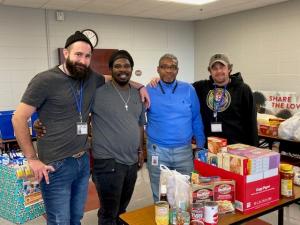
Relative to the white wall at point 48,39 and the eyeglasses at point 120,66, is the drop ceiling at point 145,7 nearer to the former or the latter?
the white wall at point 48,39

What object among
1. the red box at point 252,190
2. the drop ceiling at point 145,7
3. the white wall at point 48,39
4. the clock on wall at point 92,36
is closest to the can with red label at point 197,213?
the red box at point 252,190

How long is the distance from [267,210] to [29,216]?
2378 millimetres

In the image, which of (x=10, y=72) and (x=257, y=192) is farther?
(x=10, y=72)

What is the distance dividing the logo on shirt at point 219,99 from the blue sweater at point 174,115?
104 millimetres

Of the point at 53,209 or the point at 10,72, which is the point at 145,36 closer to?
the point at 10,72

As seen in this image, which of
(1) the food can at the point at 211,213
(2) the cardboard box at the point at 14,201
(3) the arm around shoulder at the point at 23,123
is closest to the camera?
(1) the food can at the point at 211,213

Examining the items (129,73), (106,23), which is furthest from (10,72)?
(129,73)

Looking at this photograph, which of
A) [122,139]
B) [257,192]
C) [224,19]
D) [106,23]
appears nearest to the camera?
[257,192]

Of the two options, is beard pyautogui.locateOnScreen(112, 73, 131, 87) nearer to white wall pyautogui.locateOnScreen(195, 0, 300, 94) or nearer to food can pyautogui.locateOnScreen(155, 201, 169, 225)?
food can pyautogui.locateOnScreen(155, 201, 169, 225)

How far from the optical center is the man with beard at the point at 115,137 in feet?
6.99

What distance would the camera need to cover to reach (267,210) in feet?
5.50

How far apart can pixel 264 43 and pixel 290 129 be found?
211cm

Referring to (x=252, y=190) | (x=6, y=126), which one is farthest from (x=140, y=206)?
(x=6, y=126)

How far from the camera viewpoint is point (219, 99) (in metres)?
2.38
